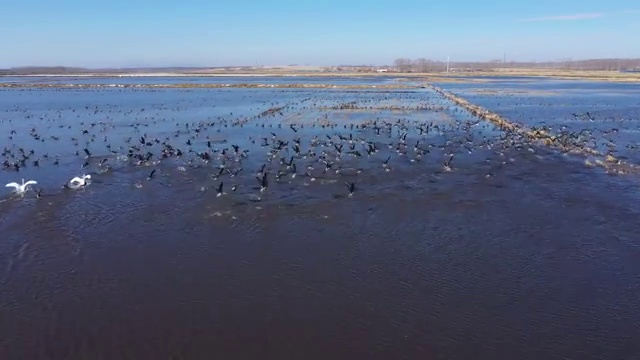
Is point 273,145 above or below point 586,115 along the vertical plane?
below

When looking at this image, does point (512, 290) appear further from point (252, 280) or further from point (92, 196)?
point (92, 196)

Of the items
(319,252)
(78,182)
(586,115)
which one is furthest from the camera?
(586,115)

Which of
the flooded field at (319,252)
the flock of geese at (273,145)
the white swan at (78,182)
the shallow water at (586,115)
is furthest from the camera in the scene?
the shallow water at (586,115)

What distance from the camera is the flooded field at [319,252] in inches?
390

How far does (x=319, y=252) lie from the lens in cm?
1384

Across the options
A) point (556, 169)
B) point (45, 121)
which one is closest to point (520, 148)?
point (556, 169)

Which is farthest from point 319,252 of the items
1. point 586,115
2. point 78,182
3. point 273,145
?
point 586,115

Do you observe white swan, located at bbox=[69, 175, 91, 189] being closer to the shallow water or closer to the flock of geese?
the flock of geese

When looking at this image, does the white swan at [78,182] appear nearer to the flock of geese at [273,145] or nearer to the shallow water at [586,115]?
the flock of geese at [273,145]

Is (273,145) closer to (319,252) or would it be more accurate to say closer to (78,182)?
(78,182)

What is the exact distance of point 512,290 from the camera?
38.2ft

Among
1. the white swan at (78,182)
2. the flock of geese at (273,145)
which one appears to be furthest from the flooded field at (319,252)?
the flock of geese at (273,145)

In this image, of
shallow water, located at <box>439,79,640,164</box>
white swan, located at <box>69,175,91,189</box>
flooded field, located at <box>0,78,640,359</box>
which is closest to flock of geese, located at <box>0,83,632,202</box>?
white swan, located at <box>69,175,91,189</box>

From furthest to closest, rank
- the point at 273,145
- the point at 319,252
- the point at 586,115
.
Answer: the point at 586,115, the point at 273,145, the point at 319,252
